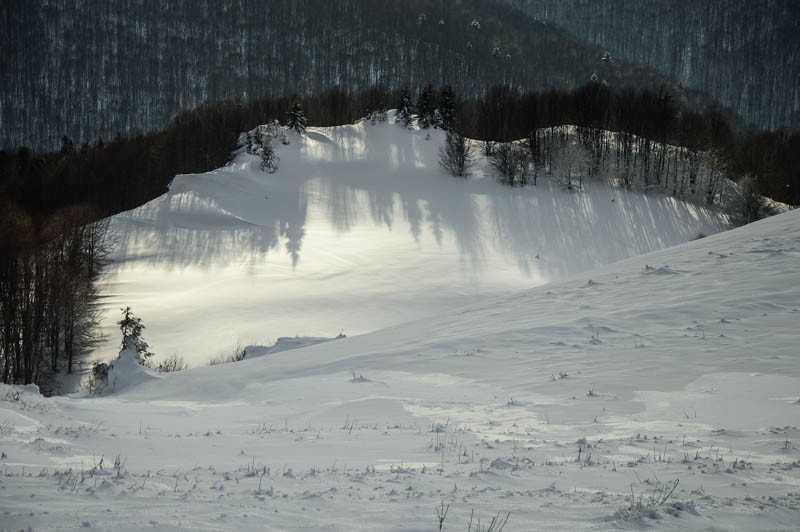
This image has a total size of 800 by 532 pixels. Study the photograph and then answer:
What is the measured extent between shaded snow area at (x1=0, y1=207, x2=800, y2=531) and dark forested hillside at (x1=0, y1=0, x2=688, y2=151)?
127304mm

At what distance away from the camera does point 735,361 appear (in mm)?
10500

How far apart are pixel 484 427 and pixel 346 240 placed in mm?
40097

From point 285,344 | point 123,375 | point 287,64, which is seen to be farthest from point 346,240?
point 287,64

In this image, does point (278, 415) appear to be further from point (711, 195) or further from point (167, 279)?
point (711, 195)

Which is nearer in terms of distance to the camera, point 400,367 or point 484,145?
point 400,367

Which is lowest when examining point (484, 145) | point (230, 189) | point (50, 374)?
point (50, 374)

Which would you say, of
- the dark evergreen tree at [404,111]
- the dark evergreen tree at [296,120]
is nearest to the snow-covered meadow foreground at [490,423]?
the dark evergreen tree at [404,111]

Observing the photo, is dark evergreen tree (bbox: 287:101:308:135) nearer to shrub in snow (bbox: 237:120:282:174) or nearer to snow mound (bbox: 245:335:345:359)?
shrub in snow (bbox: 237:120:282:174)

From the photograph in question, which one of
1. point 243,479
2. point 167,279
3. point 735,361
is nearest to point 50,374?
point 167,279

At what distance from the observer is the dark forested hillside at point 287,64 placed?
462 ft

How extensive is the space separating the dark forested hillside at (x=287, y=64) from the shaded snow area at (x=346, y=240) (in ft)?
269

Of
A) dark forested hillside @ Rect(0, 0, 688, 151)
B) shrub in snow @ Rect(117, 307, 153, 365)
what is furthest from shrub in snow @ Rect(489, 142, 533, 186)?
dark forested hillside @ Rect(0, 0, 688, 151)

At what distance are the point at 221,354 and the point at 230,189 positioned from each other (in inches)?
1161

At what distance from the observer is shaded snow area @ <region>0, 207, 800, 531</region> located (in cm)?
480
